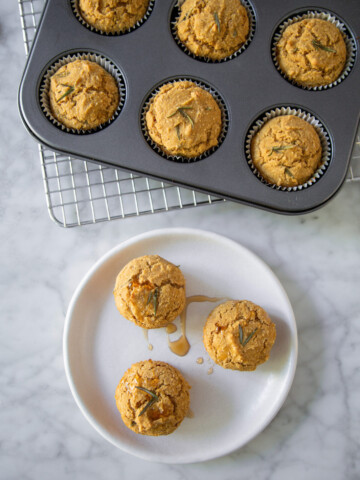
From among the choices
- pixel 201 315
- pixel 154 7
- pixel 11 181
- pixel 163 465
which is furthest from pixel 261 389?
pixel 154 7

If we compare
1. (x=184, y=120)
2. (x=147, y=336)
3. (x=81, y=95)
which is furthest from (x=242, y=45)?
(x=147, y=336)

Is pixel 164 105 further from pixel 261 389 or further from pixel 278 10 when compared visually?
pixel 261 389

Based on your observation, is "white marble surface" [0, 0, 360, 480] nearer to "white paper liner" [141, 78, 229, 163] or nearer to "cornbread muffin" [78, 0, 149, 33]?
"white paper liner" [141, 78, 229, 163]

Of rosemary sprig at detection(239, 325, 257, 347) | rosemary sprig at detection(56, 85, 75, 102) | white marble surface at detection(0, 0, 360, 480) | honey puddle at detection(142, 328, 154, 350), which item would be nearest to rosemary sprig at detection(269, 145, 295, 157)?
white marble surface at detection(0, 0, 360, 480)

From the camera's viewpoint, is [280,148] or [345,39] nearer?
[280,148]

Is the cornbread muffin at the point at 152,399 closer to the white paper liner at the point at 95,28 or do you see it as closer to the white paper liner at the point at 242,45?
the white paper liner at the point at 242,45

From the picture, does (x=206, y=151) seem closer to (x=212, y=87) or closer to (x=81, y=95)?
(x=212, y=87)

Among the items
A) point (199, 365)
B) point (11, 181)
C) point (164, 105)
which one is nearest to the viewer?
point (164, 105)
